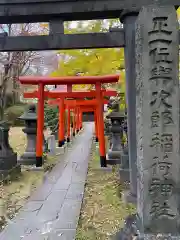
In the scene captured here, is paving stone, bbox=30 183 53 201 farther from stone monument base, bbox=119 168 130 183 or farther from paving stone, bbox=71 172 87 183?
stone monument base, bbox=119 168 130 183

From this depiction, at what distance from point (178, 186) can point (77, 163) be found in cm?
636

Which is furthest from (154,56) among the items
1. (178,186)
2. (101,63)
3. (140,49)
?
(101,63)

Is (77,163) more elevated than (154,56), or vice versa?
(154,56)

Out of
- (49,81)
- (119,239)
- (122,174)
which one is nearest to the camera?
(119,239)

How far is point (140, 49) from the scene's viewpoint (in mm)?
3049

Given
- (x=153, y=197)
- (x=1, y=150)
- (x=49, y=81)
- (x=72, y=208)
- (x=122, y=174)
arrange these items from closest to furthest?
1. (x=153, y=197)
2. (x=72, y=208)
3. (x=122, y=174)
4. (x=1, y=150)
5. (x=49, y=81)

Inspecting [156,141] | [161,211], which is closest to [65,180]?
[161,211]

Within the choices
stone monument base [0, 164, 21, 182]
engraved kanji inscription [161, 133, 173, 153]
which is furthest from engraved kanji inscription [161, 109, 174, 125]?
stone monument base [0, 164, 21, 182]

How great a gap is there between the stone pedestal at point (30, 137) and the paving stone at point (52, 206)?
134 inches

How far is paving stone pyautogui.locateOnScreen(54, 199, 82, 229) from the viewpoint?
4027 mm

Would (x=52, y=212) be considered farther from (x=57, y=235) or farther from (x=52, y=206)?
(x=57, y=235)

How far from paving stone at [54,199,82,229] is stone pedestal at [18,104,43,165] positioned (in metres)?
4.12

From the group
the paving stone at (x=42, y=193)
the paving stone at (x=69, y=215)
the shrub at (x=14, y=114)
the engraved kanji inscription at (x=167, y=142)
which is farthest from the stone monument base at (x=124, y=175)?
the shrub at (x=14, y=114)

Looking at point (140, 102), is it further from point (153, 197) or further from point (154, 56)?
point (153, 197)
